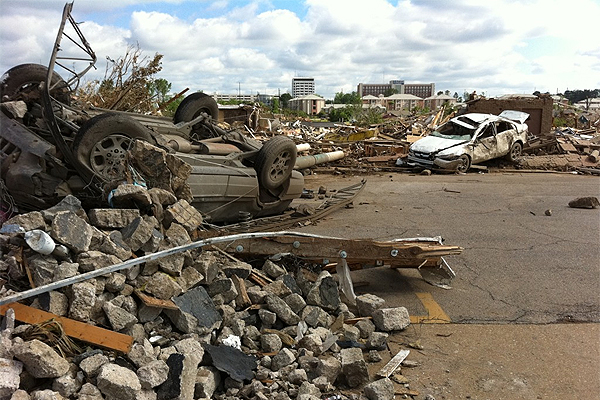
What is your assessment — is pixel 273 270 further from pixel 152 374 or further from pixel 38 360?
pixel 38 360

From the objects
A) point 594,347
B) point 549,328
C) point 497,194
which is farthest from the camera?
point 497,194

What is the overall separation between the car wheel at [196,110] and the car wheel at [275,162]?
5.43 feet

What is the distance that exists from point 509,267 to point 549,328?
181 centimetres

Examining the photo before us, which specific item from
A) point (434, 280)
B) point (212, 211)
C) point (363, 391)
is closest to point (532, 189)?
point (434, 280)

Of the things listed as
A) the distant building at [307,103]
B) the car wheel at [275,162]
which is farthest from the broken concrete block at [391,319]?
the distant building at [307,103]

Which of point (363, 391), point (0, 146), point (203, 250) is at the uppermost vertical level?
point (0, 146)

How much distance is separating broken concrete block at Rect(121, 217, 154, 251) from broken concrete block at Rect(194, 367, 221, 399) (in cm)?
131

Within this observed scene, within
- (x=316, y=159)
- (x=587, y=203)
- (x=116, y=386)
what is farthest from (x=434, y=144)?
(x=116, y=386)

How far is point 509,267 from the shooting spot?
22.2 feet

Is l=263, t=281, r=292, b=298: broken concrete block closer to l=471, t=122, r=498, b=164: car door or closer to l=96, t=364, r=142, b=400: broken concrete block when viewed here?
l=96, t=364, r=142, b=400: broken concrete block

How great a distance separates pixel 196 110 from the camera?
9.74 m

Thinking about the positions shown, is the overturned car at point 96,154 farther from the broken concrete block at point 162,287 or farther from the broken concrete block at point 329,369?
the broken concrete block at point 329,369

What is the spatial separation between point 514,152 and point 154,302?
54.9 ft

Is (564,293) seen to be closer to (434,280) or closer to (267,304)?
(434,280)
